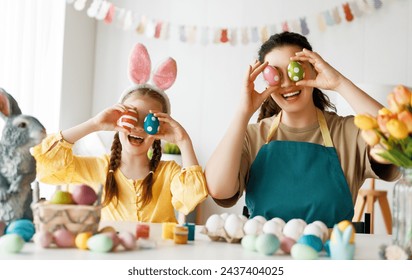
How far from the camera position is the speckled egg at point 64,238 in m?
0.82

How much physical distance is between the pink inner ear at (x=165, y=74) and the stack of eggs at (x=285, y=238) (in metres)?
0.72

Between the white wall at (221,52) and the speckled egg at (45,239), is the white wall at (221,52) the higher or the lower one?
the higher one

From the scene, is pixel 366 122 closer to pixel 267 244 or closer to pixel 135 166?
pixel 267 244

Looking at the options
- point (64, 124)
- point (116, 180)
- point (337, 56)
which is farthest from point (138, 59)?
point (337, 56)

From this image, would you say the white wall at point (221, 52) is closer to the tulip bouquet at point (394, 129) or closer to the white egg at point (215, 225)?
the white egg at point (215, 225)

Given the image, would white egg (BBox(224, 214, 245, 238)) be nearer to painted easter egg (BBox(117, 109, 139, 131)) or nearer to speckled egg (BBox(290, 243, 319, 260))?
speckled egg (BBox(290, 243, 319, 260))

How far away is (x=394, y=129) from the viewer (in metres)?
0.80

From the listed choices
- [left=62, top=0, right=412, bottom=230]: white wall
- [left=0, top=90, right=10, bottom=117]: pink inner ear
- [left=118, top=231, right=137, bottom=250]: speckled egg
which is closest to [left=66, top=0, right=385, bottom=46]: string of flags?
[left=62, top=0, right=412, bottom=230]: white wall

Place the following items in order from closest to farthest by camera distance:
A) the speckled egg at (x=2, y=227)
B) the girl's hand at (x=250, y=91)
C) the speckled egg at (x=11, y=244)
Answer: the speckled egg at (x=11, y=244) < the speckled egg at (x=2, y=227) < the girl's hand at (x=250, y=91)

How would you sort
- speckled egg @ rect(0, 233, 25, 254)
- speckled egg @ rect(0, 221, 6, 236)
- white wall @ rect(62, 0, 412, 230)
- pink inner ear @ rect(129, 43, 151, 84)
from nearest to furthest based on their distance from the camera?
speckled egg @ rect(0, 233, 25, 254)
speckled egg @ rect(0, 221, 6, 236)
pink inner ear @ rect(129, 43, 151, 84)
white wall @ rect(62, 0, 412, 230)

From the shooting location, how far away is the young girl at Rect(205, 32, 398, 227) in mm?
1268

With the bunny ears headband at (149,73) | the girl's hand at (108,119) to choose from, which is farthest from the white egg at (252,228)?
the bunny ears headband at (149,73)

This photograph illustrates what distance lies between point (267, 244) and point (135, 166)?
89cm

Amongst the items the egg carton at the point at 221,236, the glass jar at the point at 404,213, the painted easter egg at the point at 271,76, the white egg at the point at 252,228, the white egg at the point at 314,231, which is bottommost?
the egg carton at the point at 221,236
